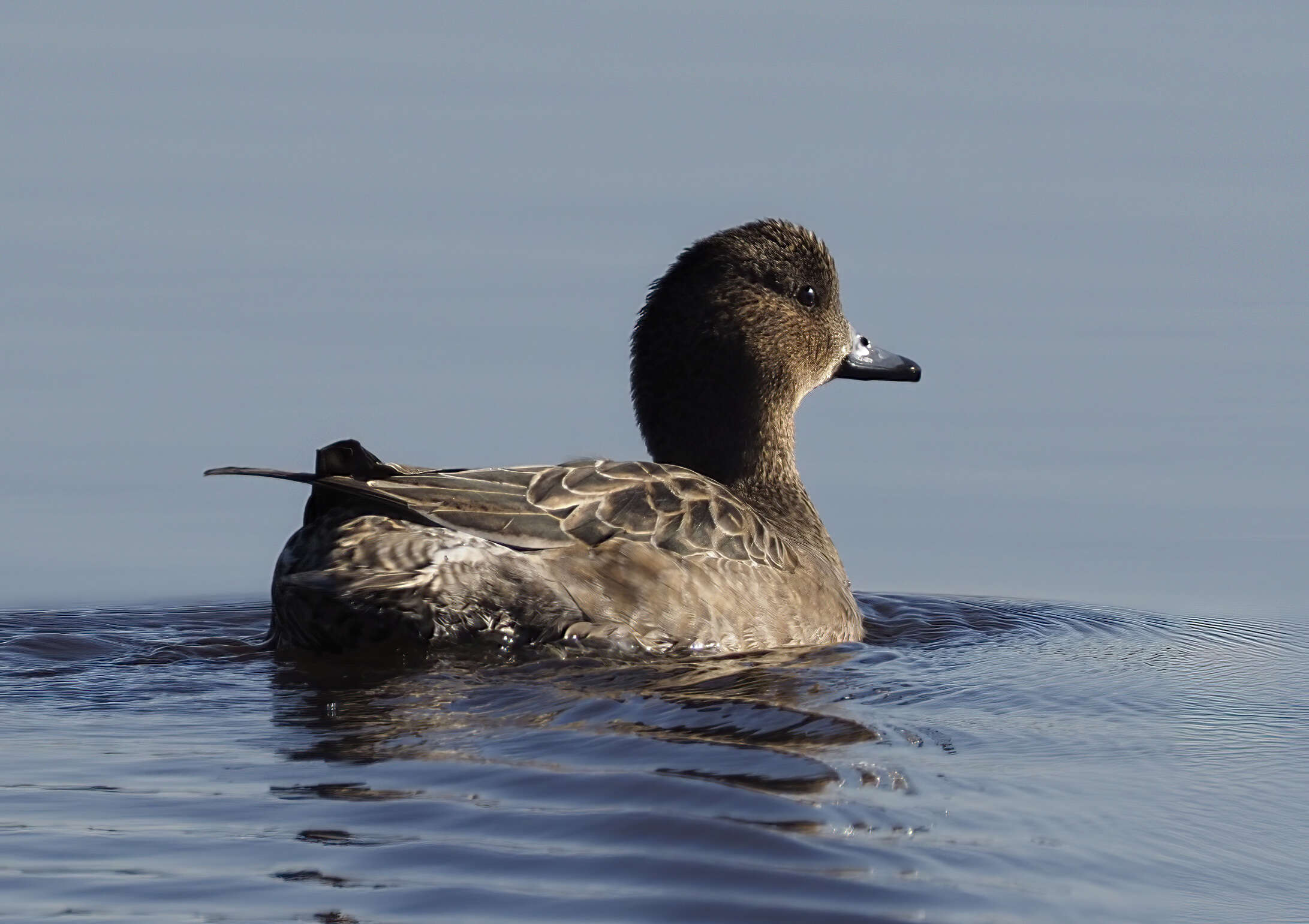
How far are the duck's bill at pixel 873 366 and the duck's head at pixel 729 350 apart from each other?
449 mm

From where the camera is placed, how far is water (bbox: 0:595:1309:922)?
469 cm

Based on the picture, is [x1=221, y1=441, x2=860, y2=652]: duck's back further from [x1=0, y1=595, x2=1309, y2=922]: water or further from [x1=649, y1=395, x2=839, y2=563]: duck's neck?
[x1=649, y1=395, x2=839, y2=563]: duck's neck

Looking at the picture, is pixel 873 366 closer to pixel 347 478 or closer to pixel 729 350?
pixel 729 350

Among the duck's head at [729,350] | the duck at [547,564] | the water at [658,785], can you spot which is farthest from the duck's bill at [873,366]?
the water at [658,785]

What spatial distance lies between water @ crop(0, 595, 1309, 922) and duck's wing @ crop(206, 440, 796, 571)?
A: 0.46 m

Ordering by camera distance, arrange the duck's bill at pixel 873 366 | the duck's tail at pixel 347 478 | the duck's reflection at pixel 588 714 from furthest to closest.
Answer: the duck's bill at pixel 873 366 < the duck's tail at pixel 347 478 < the duck's reflection at pixel 588 714

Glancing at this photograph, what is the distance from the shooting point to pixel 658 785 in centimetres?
551

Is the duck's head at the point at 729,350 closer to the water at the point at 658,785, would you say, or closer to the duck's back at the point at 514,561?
the duck's back at the point at 514,561

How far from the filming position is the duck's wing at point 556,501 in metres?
7.05

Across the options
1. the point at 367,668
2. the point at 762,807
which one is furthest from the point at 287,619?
the point at 762,807

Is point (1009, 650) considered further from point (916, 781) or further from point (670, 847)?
point (670, 847)

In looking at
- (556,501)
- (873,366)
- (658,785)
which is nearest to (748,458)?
(873,366)

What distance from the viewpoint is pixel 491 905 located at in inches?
178

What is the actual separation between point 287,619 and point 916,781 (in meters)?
2.59
